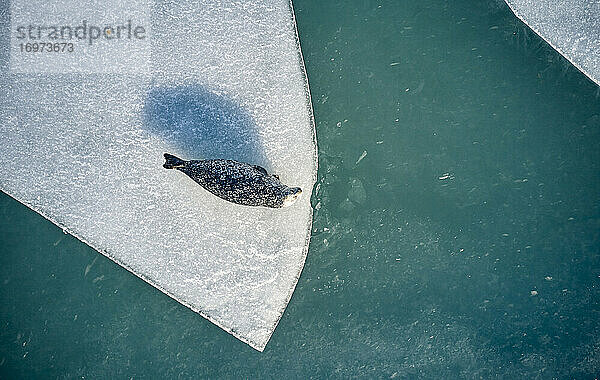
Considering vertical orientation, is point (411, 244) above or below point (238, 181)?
below

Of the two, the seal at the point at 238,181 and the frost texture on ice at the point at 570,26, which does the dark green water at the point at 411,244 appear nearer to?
the frost texture on ice at the point at 570,26

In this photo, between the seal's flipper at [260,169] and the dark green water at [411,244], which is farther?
the dark green water at [411,244]

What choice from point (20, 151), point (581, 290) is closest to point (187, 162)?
point (20, 151)

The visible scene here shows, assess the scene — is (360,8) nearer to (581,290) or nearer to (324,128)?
(324,128)

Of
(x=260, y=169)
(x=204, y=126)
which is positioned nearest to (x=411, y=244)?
(x=260, y=169)

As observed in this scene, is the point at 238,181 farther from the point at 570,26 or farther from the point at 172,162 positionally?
the point at 570,26

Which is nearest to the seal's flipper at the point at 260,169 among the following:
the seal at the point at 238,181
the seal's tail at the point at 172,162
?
the seal at the point at 238,181
